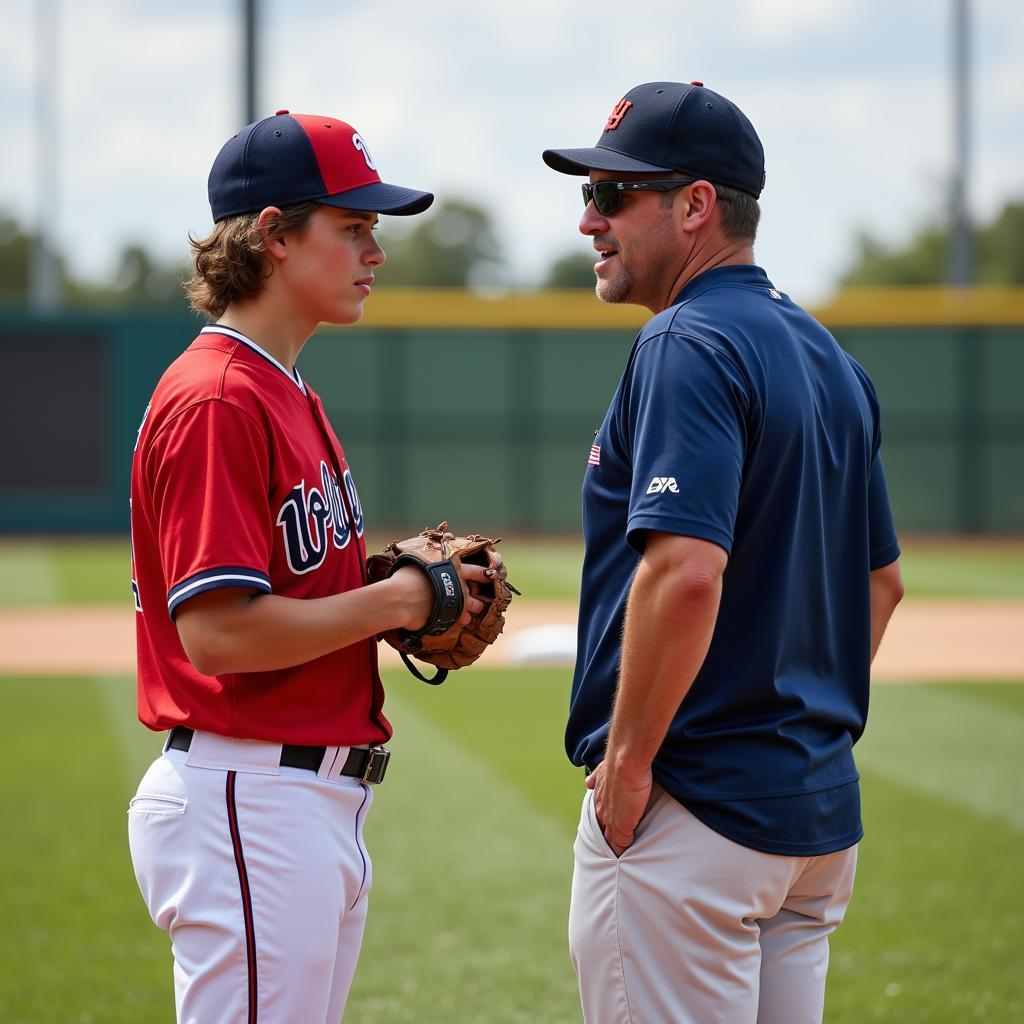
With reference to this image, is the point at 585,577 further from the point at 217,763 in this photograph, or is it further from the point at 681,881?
the point at 217,763

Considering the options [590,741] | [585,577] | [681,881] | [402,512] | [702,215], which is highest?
[702,215]

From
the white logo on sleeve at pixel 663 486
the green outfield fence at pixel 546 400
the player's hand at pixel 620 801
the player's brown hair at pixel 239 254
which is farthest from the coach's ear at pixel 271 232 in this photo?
the green outfield fence at pixel 546 400

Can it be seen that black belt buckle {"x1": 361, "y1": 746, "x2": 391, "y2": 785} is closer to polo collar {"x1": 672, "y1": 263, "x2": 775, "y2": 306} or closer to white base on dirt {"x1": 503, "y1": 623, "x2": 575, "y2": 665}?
polo collar {"x1": 672, "y1": 263, "x2": 775, "y2": 306}

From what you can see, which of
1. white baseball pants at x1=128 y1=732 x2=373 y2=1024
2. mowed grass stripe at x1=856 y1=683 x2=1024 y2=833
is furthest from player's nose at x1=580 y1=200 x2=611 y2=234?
mowed grass stripe at x1=856 y1=683 x2=1024 y2=833

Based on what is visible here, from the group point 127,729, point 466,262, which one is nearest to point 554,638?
point 127,729

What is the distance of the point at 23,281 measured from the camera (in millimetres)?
70000

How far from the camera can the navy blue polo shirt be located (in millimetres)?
2152

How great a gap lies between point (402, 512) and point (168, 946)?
16599mm

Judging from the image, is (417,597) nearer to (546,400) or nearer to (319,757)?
(319,757)

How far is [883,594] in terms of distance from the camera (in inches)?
108

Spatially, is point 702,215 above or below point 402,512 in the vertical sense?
above

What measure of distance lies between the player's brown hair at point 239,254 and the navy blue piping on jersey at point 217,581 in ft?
1.78

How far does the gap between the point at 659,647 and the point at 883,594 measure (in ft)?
2.61

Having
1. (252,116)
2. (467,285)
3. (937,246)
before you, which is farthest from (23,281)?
(252,116)
